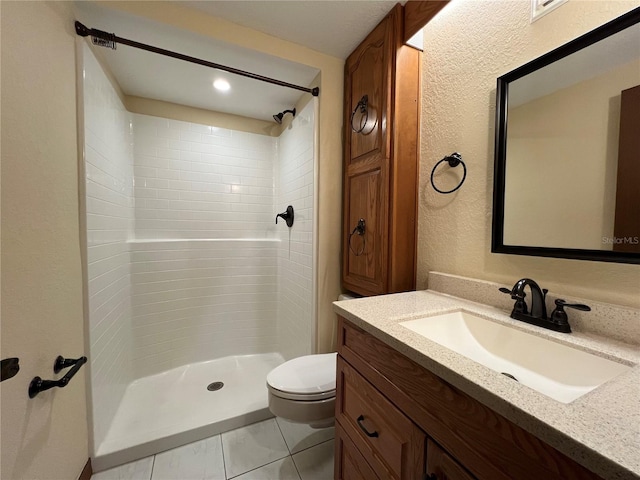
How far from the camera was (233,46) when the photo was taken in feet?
4.34

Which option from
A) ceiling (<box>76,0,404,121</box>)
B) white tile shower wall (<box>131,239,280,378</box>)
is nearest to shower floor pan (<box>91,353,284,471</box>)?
white tile shower wall (<box>131,239,280,378</box>)

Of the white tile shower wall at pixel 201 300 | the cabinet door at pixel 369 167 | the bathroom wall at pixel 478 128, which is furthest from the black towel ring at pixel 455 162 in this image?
the white tile shower wall at pixel 201 300

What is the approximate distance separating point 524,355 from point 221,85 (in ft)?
7.16

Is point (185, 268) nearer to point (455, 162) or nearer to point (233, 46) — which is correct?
point (233, 46)

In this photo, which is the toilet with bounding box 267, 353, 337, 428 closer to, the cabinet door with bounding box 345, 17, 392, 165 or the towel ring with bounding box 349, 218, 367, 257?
the towel ring with bounding box 349, 218, 367, 257

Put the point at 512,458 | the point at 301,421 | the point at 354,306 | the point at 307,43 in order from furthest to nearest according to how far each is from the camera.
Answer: the point at 307,43, the point at 301,421, the point at 354,306, the point at 512,458

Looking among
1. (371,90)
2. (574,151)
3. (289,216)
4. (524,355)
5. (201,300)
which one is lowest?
(201,300)

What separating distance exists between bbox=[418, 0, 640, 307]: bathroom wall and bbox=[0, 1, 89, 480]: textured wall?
1504 mm

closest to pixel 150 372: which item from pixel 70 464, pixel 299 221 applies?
pixel 70 464

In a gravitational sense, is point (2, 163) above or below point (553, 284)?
above

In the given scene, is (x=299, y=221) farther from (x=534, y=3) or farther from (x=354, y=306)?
(x=534, y=3)

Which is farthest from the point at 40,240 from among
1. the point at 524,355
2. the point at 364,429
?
the point at 524,355

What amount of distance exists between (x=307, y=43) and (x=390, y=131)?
0.77 m

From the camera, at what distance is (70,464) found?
39.2 inches
